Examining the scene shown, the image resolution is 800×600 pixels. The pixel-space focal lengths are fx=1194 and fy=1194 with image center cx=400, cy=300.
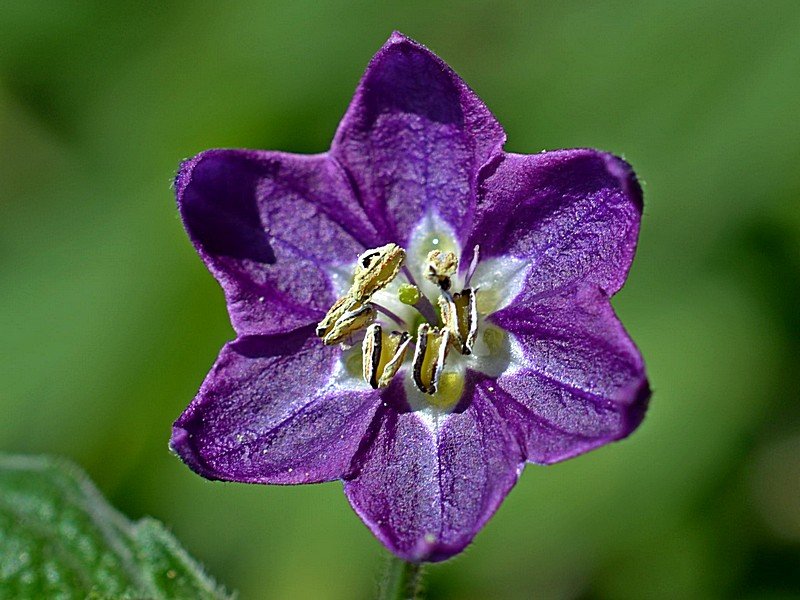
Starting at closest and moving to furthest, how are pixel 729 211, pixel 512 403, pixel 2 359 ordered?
pixel 512 403, pixel 729 211, pixel 2 359

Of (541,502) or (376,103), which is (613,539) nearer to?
(541,502)

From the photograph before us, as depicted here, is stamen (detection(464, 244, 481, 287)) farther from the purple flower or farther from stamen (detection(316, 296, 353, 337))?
stamen (detection(316, 296, 353, 337))

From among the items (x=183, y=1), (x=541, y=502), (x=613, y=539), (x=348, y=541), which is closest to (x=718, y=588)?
(x=613, y=539)

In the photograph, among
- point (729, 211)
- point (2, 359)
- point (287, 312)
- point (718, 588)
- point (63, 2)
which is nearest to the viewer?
point (287, 312)

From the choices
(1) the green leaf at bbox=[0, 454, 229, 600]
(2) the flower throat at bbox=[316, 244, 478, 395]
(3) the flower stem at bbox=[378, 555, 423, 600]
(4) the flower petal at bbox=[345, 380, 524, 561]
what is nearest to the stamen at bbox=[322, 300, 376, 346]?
(2) the flower throat at bbox=[316, 244, 478, 395]

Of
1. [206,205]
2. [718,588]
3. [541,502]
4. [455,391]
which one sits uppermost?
[206,205]

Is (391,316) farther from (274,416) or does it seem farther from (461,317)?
(274,416)

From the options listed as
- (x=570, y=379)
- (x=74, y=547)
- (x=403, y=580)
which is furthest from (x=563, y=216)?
(x=74, y=547)
